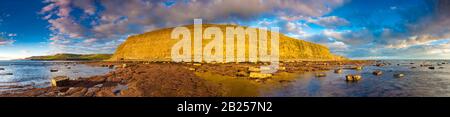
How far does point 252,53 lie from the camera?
4031 inches

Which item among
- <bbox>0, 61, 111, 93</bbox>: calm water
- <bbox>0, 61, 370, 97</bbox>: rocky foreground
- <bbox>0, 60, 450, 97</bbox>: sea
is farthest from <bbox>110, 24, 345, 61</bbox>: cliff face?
<bbox>0, 61, 370, 97</bbox>: rocky foreground

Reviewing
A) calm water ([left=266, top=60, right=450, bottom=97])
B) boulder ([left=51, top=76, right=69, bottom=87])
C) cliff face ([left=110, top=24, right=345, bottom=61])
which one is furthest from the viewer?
cliff face ([left=110, top=24, right=345, bottom=61])

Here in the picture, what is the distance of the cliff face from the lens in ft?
373

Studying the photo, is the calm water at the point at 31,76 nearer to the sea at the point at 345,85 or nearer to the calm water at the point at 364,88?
the sea at the point at 345,85

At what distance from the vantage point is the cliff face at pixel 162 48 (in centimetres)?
11372

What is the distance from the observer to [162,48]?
374 ft

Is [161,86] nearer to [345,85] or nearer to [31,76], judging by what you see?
[345,85]

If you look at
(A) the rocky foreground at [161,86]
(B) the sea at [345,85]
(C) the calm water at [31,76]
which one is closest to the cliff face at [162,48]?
(C) the calm water at [31,76]

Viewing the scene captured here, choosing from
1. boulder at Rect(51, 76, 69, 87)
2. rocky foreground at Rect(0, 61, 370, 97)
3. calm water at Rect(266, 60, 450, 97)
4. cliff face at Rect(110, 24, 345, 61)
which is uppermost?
cliff face at Rect(110, 24, 345, 61)

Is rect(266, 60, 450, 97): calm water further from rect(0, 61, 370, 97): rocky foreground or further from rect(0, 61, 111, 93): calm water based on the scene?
rect(0, 61, 111, 93): calm water

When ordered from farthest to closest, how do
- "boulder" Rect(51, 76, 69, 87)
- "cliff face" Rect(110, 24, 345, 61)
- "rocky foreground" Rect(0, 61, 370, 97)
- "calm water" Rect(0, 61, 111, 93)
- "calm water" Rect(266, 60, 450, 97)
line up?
"cliff face" Rect(110, 24, 345, 61), "calm water" Rect(0, 61, 111, 93), "boulder" Rect(51, 76, 69, 87), "calm water" Rect(266, 60, 450, 97), "rocky foreground" Rect(0, 61, 370, 97)
